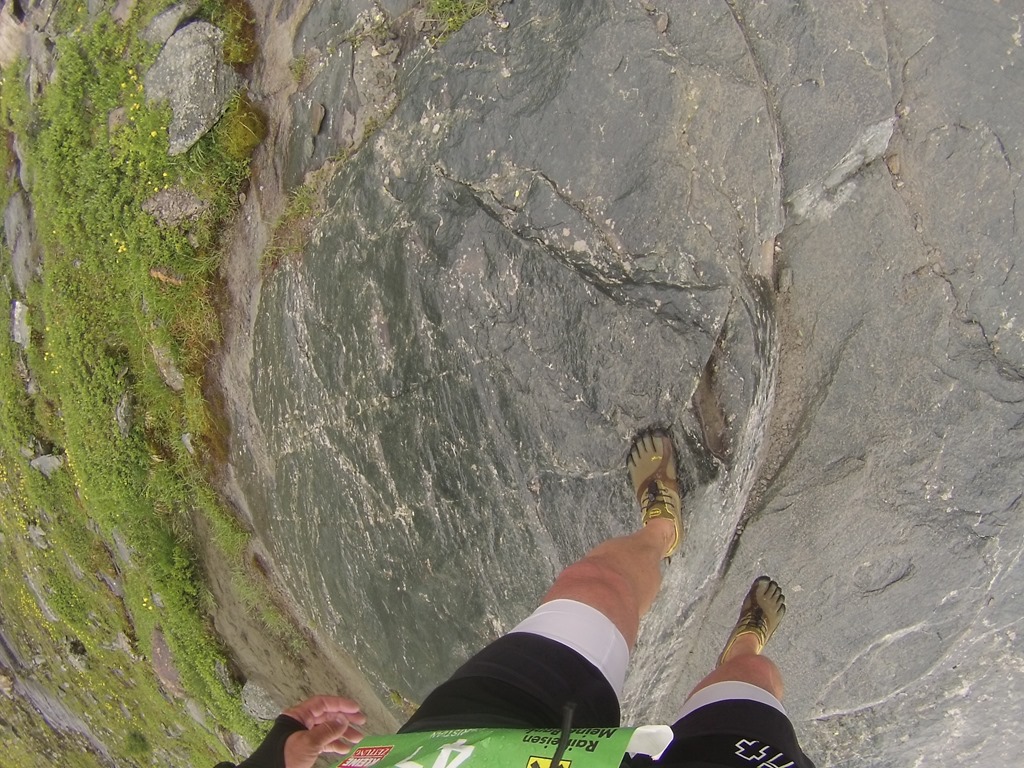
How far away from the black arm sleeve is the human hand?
1.2 inches

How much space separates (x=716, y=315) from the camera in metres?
2.84

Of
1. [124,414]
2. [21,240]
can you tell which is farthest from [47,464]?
[21,240]

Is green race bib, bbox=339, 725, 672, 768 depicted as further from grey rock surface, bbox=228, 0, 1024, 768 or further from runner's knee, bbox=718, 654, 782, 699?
grey rock surface, bbox=228, 0, 1024, 768

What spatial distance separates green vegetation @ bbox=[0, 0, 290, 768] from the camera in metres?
4.26

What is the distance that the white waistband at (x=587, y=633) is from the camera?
2.21m

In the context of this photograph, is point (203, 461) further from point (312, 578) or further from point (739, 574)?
point (739, 574)

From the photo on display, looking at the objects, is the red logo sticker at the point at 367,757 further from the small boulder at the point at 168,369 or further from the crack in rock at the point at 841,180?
the small boulder at the point at 168,369

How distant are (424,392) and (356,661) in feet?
6.99

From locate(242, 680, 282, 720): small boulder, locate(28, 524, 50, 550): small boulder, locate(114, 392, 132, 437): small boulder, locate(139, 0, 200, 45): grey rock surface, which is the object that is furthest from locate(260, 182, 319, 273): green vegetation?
locate(28, 524, 50, 550): small boulder

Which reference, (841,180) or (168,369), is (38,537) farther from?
(841,180)

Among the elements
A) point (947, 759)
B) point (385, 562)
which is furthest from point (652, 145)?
point (947, 759)

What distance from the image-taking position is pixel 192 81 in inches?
158

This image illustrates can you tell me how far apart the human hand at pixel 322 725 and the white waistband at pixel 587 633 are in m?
2.12

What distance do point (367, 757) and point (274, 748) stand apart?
2.32 meters
